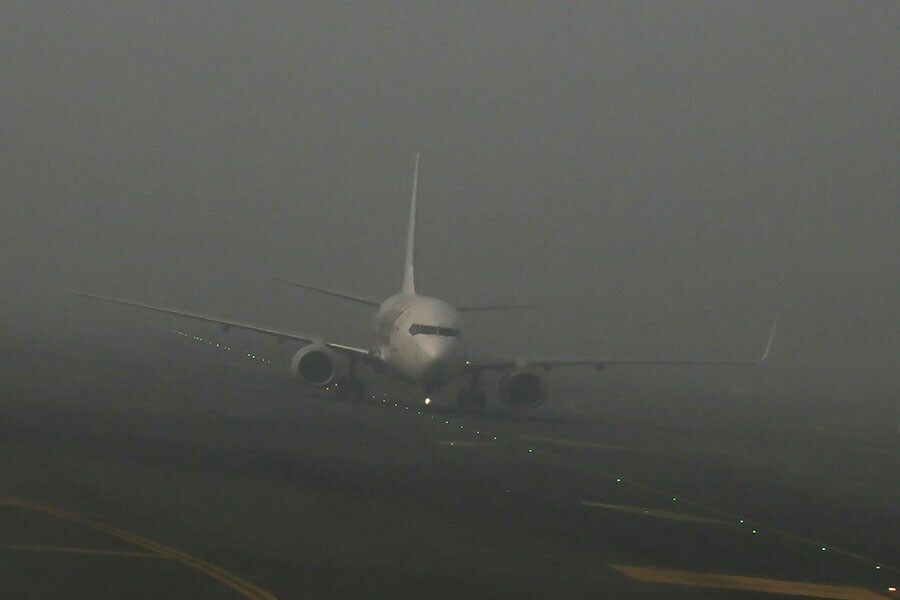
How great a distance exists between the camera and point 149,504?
67.6 ft

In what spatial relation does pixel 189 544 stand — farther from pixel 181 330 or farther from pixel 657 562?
pixel 181 330

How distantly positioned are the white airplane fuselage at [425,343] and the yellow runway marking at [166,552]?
2528 cm

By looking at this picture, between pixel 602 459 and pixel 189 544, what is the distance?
60.3ft

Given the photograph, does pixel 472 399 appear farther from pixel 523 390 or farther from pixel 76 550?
pixel 76 550

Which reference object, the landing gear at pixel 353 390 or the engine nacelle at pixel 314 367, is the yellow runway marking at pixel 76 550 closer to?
the engine nacelle at pixel 314 367

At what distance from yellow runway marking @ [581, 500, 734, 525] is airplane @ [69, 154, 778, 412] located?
1879cm

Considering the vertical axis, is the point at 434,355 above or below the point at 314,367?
below

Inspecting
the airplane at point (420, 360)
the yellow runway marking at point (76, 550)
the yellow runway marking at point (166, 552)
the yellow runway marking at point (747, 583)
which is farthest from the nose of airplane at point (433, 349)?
the yellow runway marking at point (76, 550)

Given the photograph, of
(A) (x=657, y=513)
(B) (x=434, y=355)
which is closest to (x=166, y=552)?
(A) (x=657, y=513)

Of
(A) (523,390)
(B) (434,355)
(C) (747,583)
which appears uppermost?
(A) (523,390)

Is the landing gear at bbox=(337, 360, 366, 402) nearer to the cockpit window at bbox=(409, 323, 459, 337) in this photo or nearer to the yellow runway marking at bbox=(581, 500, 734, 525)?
the cockpit window at bbox=(409, 323, 459, 337)

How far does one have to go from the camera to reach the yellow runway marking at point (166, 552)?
1505cm

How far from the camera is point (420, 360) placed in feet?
146

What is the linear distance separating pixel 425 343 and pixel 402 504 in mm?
21490
